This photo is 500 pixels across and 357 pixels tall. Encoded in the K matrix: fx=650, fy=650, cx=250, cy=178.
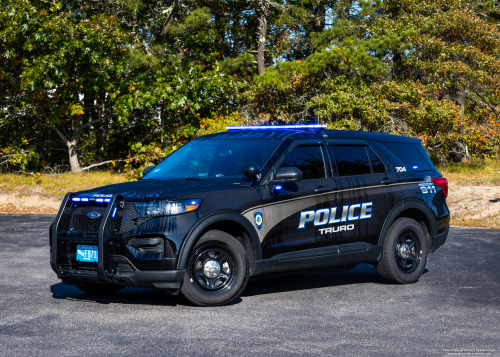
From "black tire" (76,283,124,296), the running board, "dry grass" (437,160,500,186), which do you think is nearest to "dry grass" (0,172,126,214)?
"dry grass" (437,160,500,186)

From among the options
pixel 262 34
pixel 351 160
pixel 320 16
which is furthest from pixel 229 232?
pixel 320 16

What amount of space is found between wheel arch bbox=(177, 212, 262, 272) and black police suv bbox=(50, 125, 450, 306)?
11 millimetres

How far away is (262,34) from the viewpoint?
84.7ft

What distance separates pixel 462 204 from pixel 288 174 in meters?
12.8

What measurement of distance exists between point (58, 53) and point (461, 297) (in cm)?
1772

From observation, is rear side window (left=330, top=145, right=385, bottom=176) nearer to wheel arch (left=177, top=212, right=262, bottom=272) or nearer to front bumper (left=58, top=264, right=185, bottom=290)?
wheel arch (left=177, top=212, right=262, bottom=272)

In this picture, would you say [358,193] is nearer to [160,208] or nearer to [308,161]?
[308,161]

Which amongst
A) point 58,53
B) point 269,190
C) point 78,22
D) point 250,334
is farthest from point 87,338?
point 78,22

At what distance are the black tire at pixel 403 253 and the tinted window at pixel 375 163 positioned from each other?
691mm

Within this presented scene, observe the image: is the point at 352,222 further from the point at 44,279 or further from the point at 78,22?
the point at 78,22

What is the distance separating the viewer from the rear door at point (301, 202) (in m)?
6.92

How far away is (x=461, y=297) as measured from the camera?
7270mm

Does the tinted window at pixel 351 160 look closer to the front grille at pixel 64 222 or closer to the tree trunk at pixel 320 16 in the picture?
the front grille at pixel 64 222

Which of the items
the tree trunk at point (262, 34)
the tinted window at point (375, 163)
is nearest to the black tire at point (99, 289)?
the tinted window at point (375, 163)
